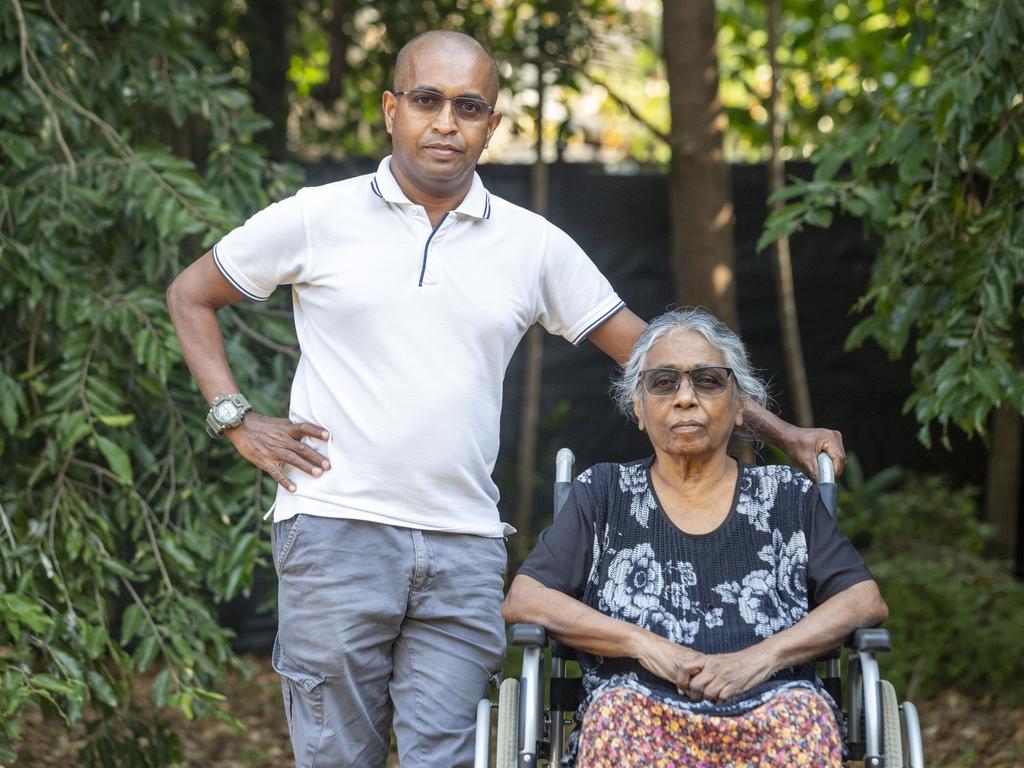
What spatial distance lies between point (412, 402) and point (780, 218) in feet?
5.13

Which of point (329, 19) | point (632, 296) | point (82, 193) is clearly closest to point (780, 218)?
point (82, 193)

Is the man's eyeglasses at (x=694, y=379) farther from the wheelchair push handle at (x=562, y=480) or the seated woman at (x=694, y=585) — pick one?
the wheelchair push handle at (x=562, y=480)

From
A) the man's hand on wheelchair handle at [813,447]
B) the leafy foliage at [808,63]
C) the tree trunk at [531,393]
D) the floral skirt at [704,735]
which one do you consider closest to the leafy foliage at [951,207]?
the man's hand on wheelchair handle at [813,447]

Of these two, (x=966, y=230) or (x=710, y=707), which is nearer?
(x=710, y=707)

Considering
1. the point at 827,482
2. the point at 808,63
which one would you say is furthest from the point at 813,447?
the point at 808,63

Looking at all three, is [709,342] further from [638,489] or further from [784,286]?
[784,286]

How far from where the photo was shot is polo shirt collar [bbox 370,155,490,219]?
265 centimetres

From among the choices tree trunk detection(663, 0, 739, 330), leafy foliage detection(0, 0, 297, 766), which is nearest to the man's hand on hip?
leafy foliage detection(0, 0, 297, 766)

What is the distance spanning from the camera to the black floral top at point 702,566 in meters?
2.71

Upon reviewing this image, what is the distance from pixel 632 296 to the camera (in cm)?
615

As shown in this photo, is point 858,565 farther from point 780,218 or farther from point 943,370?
point 780,218

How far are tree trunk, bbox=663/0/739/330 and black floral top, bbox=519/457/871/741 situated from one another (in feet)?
7.37

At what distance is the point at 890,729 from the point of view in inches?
103

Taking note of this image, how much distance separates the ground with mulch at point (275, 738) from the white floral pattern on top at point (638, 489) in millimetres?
2170
